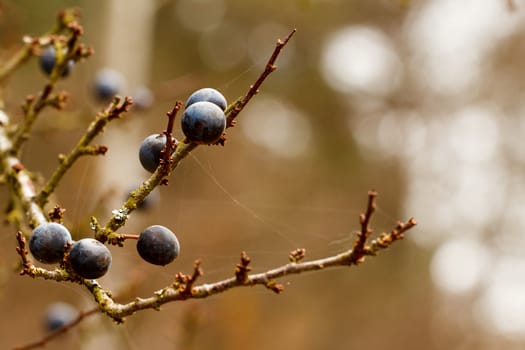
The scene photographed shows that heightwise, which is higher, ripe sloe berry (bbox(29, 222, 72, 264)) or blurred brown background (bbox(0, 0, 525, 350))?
blurred brown background (bbox(0, 0, 525, 350))

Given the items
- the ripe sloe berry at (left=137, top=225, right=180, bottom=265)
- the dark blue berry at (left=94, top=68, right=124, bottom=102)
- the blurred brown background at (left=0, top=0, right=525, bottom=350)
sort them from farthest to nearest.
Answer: the blurred brown background at (left=0, top=0, right=525, bottom=350) < the dark blue berry at (left=94, top=68, right=124, bottom=102) < the ripe sloe berry at (left=137, top=225, right=180, bottom=265)

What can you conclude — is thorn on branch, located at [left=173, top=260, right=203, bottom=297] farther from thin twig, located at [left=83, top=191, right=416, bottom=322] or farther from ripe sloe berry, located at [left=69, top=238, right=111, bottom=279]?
ripe sloe berry, located at [left=69, top=238, right=111, bottom=279]

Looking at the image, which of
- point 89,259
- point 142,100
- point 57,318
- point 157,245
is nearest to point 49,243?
point 89,259

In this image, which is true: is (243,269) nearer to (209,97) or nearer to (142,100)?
(209,97)

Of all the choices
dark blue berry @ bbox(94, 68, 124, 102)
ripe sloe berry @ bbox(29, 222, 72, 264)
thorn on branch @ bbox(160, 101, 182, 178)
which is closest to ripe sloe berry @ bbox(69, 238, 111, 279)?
ripe sloe berry @ bbox(29, 222, 72, 264)

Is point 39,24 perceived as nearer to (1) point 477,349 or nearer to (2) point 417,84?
(2) point 417,84

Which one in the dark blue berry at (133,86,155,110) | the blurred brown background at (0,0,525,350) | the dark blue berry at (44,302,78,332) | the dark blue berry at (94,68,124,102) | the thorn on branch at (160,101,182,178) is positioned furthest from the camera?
the blurred brown background at (0,0,525,350)

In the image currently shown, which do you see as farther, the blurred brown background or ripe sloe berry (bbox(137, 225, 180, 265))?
the blurred brown background
